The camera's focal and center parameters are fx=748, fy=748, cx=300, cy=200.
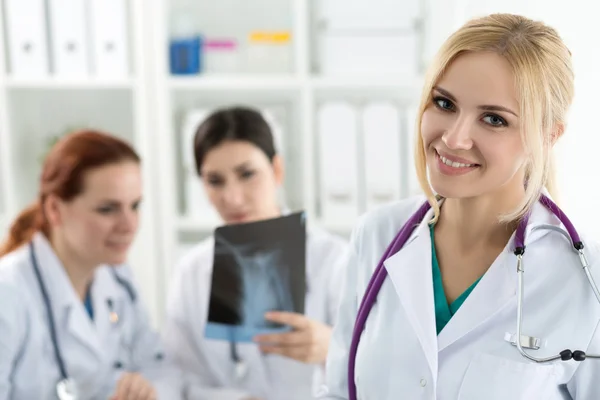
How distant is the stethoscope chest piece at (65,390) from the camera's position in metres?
1.80

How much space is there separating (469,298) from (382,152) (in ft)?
4.44

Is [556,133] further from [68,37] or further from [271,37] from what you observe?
[68,37]

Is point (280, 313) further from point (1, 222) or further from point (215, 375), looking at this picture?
point (1, 222)

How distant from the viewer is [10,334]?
175 cm

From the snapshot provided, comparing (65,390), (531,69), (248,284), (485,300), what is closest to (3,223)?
(65,390)

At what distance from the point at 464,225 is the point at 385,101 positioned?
1466 millimetres

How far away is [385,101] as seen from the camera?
8.63 feet

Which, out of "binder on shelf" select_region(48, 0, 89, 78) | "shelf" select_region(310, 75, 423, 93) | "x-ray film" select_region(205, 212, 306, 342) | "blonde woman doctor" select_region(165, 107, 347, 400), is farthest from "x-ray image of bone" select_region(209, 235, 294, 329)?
"binder on shelf" select_region(48, 0, 89, 78)

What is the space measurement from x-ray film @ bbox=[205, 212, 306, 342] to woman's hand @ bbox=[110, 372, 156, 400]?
235 millimetres

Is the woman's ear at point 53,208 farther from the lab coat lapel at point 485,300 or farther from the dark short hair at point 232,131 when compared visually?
the lab coat lapel at point 485,300

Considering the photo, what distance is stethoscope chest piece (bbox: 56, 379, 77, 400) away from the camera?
180cm

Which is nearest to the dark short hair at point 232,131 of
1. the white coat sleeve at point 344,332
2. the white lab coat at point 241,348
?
the white lab coat at point 241,348

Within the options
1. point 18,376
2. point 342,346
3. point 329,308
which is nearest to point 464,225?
point 342,346

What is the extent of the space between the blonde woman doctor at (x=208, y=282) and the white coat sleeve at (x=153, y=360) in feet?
0.16
